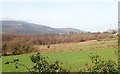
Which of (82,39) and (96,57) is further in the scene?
(82,39)

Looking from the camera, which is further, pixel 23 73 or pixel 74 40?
pixel 74 40

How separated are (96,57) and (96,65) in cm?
22

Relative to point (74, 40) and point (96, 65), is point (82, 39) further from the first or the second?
point (96, 65)

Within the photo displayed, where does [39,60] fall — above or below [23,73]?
above

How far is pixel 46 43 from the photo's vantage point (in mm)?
48906

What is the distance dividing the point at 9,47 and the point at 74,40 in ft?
64.5

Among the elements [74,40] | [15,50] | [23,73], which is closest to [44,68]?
[23,73]

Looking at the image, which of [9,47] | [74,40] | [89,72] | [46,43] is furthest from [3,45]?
[89,72]

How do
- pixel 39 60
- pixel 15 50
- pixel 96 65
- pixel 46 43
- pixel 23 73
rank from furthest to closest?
pixel 46 43
pixel 15 50
pixel 23 73
pixel 96 65
pixel 39 60

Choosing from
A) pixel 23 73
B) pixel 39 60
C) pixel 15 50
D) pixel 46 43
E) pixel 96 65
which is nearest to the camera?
pixel 39 60

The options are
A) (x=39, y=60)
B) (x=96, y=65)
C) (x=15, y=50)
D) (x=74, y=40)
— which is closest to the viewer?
(x=39, y=60)

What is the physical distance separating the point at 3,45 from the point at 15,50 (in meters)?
1.87

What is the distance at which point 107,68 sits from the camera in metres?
6.09

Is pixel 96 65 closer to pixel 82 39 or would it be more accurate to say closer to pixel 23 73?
pixel 23 73
